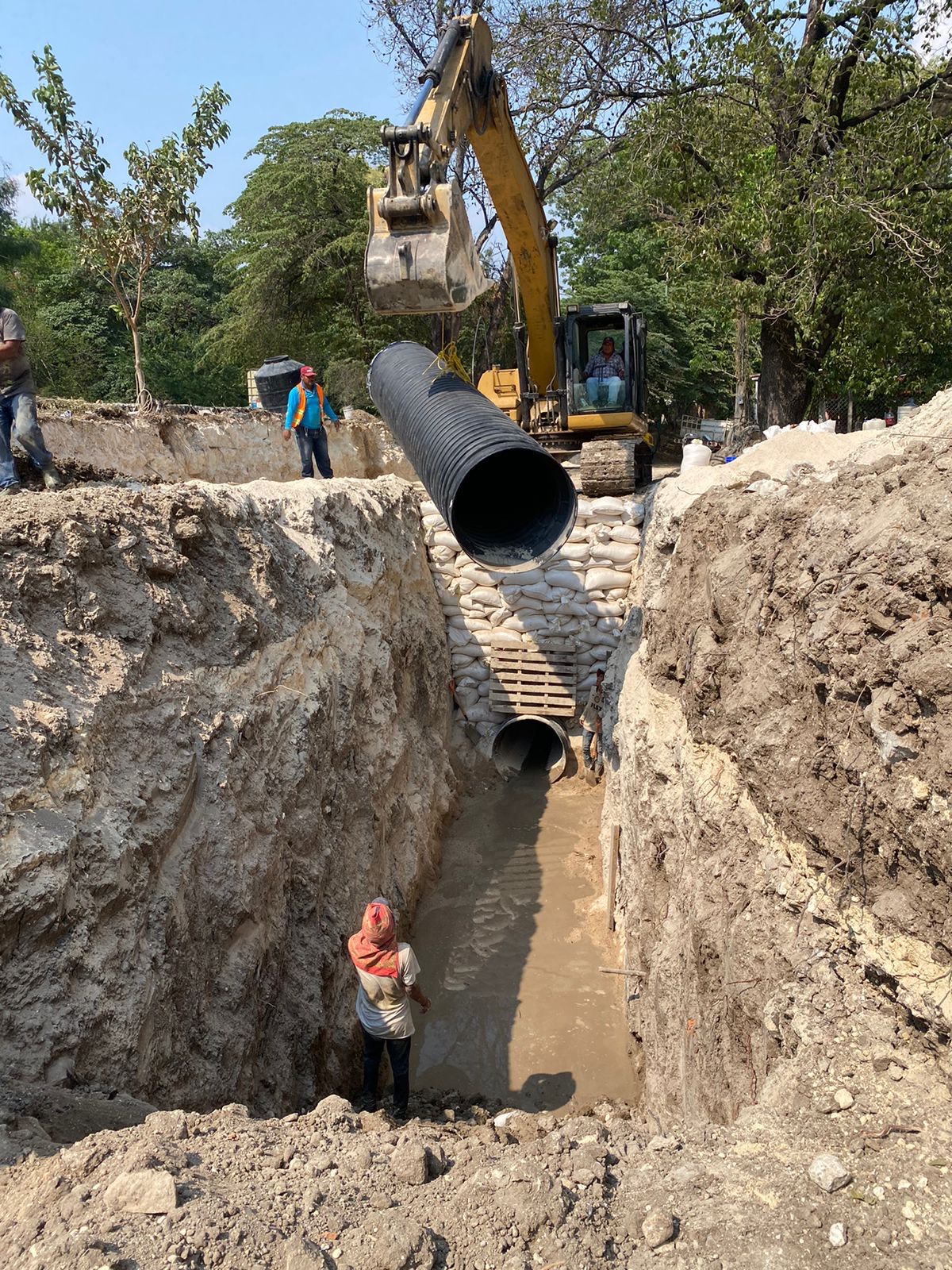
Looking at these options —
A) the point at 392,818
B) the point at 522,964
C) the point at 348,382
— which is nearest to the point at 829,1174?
the point at 522,964

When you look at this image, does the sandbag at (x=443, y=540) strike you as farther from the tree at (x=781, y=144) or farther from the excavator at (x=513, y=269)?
the tree at (x=781, y=144)

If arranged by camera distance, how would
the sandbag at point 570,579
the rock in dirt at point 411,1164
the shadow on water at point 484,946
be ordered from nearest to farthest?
the rock in dirt at point 411,1164 < the shadow on water at point 484,946 < the sandbag at point 570,579

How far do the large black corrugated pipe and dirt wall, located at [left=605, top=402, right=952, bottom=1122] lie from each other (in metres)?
1.22

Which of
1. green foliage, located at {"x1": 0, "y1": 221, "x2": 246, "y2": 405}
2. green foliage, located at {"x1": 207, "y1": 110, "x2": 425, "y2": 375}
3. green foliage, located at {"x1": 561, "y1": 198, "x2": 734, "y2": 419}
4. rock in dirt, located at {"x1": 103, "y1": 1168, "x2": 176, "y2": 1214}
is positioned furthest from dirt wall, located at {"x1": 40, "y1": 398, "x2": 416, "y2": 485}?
green foliage, located at {"x1": 561, "y1": 198, "x2": 734, "y2": 419}

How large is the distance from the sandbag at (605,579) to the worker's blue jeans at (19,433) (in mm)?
5683

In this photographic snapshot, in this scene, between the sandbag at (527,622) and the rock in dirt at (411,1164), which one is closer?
the rock in dirt at (411,1164)

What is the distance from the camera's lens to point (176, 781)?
14.1ft

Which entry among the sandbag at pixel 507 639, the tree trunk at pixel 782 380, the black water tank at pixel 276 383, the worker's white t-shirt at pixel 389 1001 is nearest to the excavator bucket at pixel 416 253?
the worker's white t-shirt at pixel 389 1001

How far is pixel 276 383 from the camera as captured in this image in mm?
14914

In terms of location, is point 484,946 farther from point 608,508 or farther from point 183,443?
point 183,443

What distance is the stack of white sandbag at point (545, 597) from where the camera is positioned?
930 cm

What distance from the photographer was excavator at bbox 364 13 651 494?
4.61 meters

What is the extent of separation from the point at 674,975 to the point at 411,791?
3.33 meters

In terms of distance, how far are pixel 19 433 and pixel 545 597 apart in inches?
225
